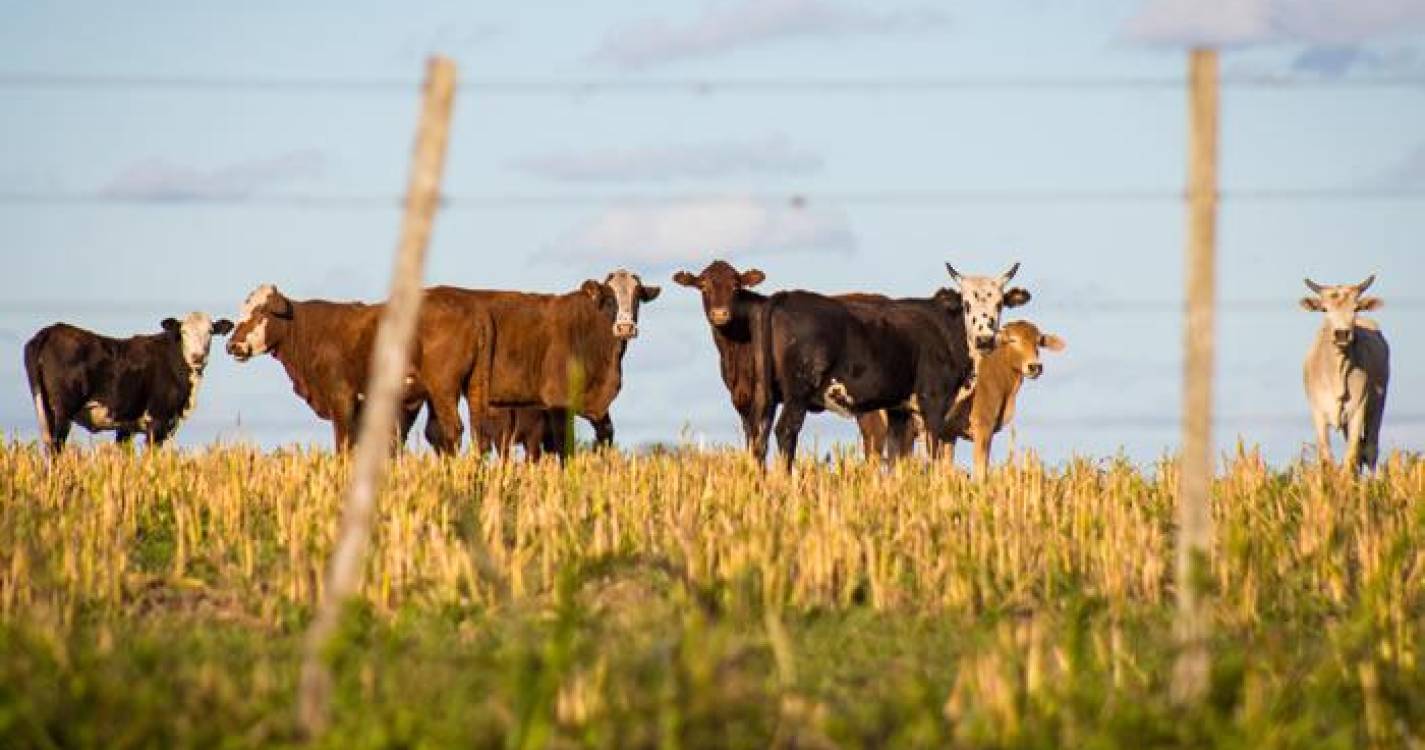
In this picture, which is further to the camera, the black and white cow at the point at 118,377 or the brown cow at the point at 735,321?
the black and white cow at the point at 118,377

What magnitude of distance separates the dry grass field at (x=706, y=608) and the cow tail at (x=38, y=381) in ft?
33.6

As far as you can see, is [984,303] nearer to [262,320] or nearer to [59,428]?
[262,320]

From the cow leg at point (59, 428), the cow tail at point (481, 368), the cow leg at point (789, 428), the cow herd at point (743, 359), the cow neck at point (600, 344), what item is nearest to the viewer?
the cow leg at point (789, 428)

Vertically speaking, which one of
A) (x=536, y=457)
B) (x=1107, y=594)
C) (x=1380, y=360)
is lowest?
(x=1107, y=594)

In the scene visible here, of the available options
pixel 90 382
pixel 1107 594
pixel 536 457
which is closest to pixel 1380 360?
pixel 536 457

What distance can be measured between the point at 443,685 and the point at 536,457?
50.5ft

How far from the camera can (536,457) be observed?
23.8 meters

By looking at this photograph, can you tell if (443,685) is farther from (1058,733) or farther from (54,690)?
(1058,733)

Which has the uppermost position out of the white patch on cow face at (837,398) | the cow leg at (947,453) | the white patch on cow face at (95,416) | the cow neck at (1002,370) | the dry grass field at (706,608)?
the cow neck at (1002,370)

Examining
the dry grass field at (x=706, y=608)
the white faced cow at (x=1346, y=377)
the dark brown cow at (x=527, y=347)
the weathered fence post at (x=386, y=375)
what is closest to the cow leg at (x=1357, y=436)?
the white faced cow at (x=1346, y=377)

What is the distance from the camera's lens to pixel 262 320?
24406 mm

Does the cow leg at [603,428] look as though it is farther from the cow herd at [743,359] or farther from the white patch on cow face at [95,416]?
the white patch on cow face at [95,416]

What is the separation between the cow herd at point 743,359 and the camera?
20453 mm

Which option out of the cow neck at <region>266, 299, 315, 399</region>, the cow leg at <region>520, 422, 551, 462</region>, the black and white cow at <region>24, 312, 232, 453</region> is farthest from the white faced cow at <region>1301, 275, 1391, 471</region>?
the black and white cow at <region>24, 312, 232, 453</region>
